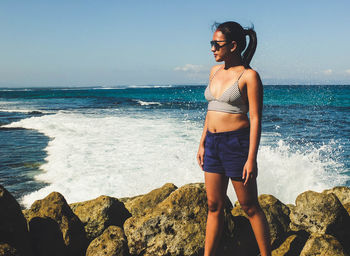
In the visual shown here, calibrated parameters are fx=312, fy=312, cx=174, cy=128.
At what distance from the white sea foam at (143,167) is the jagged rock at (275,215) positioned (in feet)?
7.78

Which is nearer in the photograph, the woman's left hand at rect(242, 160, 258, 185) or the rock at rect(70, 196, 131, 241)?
the woman's left hand at rect(242, 160, 258, 185)

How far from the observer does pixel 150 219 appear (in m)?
3.43

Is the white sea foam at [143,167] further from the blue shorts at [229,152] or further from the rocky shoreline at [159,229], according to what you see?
the blue shorts at [229,152]

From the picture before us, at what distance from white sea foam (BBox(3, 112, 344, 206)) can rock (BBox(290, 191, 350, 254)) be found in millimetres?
2637

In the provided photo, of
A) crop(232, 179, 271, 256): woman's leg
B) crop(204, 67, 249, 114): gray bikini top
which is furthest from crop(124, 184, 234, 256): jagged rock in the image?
crop(204, 67, 249, 114): gray bikini top

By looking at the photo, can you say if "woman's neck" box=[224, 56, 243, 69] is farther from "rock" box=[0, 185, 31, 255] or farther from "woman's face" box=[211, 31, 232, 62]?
"rock" box=[0, 185, 31, 255]

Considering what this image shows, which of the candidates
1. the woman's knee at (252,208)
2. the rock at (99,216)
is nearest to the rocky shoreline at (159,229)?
the rock at (99,216)

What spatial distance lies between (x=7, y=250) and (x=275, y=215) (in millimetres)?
2989

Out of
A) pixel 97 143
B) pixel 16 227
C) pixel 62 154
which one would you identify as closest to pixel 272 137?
pixel 97 143

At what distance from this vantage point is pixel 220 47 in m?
2.67

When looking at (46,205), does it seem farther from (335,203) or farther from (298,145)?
(298,145)

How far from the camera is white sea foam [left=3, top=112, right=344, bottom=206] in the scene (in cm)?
717

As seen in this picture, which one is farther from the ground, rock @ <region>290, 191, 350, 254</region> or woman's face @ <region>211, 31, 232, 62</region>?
woman's face @ <region>211, 31, 232, 62</region>

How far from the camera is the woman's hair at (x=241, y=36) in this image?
8.63 ft
